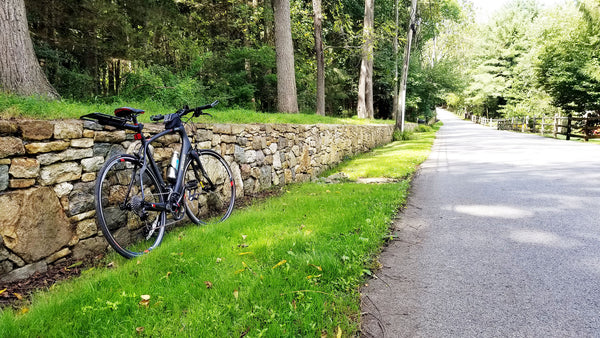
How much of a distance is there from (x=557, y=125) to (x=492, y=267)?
70.1 ft

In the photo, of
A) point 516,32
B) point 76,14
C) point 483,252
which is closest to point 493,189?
point 483,252

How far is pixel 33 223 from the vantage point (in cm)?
266

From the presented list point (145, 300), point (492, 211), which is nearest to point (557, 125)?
point (492, 211)

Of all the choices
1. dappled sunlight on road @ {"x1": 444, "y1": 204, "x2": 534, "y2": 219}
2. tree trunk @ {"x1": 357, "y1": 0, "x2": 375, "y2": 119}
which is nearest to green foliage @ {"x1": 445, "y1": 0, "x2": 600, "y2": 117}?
tree trunk @ {"x1": 357, "y1": 0, "x2": 375, "y2": 119}

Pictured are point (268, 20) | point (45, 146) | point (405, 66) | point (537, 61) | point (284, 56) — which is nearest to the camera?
point (45, 146)

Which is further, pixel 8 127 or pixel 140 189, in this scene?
pixel 140 189

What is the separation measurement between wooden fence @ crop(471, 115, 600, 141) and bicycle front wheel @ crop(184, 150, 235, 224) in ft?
63.4

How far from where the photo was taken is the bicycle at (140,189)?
312 cm

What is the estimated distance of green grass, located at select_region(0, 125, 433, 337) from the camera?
1960 millimetres

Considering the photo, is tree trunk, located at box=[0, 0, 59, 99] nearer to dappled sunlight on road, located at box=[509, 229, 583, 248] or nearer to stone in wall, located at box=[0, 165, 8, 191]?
stone in wall, located at box=[0, 165, 8, 191]

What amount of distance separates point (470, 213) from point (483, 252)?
1.43 meters

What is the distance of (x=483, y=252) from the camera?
318cm

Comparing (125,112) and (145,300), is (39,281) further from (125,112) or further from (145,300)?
(125,112)

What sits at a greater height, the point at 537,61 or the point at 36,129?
the point at 537,61
